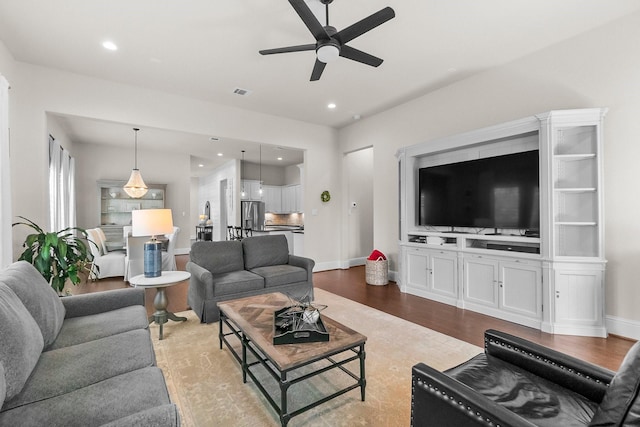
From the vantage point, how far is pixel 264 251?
14.0 feet

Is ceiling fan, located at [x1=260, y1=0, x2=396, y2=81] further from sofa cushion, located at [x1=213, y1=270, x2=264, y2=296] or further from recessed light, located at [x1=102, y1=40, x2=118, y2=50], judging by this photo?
sofa cushion, located at [x1=213, y1=270, x2=264, y2=296]

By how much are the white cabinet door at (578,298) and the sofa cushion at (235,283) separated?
3249 millimetres

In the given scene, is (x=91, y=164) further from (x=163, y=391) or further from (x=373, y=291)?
(x=163, y=391)

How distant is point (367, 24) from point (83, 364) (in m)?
2.91

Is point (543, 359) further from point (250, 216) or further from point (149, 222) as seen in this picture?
point (250, 216)

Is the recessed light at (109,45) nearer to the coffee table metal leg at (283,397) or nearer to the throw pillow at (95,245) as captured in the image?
the throw pillow at (95,245)

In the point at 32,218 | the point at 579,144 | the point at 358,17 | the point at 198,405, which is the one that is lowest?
the point at 198,405

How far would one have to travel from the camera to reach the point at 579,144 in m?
3.21

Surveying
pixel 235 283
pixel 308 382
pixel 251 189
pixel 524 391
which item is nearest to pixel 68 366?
pixel 308 382

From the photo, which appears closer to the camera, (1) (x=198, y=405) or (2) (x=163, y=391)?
(2) (x=163, y=391)

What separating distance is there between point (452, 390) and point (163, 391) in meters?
1.25

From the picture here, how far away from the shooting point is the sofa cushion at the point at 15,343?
49.4 inches

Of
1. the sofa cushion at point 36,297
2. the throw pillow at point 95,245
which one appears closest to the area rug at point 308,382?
the sofa cushion at point 36,297

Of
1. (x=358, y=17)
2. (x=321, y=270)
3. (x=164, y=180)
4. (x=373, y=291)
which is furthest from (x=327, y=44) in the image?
(x=164, y=180)
